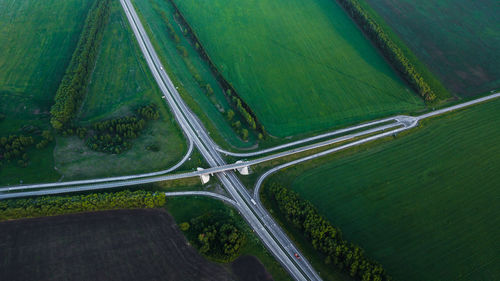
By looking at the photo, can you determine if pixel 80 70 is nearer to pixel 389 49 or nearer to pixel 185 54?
pixel 185 54

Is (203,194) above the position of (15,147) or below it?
below

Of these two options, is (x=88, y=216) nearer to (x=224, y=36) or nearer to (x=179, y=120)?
(x=179, y=120)

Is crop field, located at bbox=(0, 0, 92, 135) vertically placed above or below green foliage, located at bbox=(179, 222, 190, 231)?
above

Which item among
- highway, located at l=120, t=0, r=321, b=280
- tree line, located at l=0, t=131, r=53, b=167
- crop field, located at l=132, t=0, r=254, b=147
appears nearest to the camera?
highway, located at l=120, t=0, r=321, b=280

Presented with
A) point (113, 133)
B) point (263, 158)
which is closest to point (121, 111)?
point (113, 133)

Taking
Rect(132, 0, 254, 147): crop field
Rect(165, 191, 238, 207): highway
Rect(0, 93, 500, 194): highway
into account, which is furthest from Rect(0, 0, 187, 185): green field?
Rect(165, 191, 238, 207): highway

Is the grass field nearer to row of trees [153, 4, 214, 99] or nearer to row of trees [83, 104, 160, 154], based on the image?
row of trees [83, 104, 160, 154]

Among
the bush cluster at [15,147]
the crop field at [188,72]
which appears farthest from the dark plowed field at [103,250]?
the crop field at [188,72]
